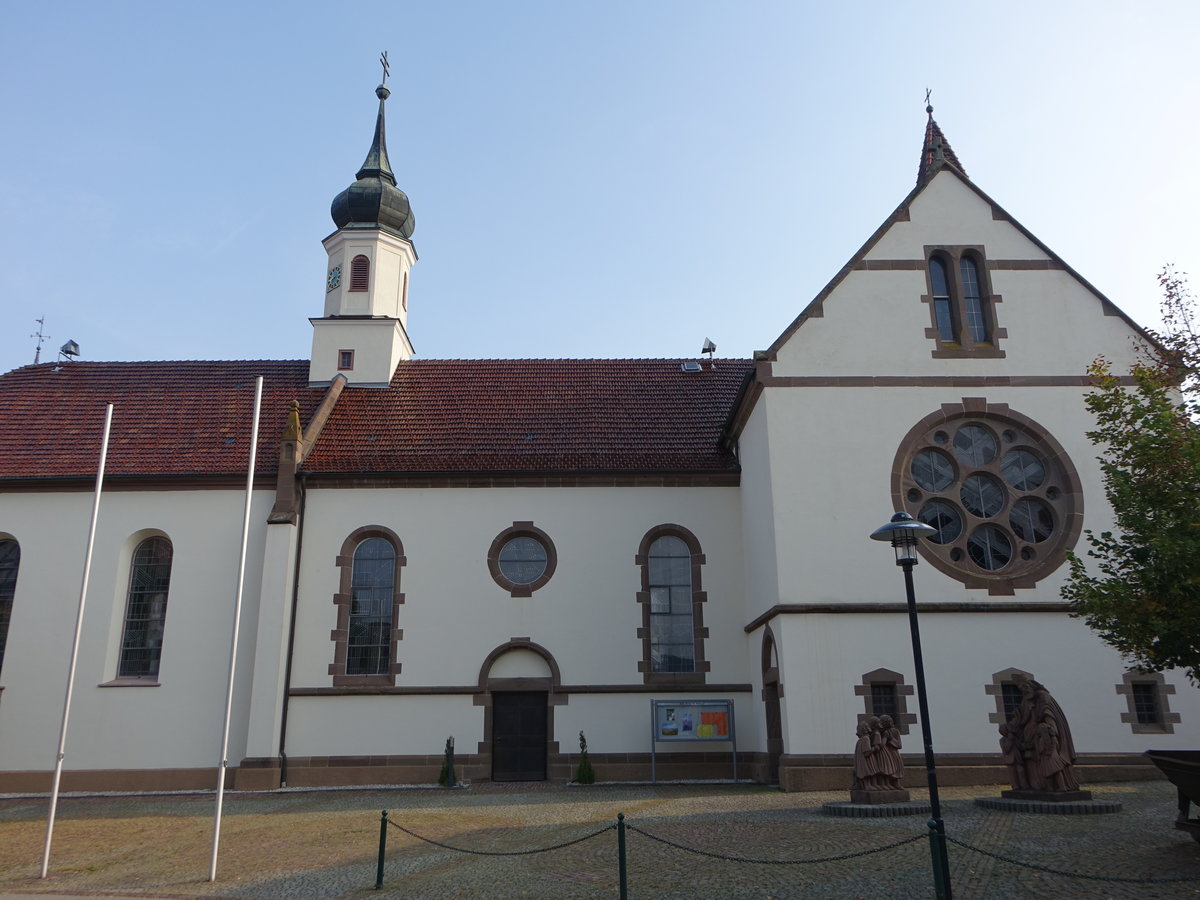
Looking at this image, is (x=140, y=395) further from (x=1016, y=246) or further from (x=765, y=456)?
(x=1016, y=246)

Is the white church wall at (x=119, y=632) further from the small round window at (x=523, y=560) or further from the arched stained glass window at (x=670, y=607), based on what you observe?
the arched stained glass window at (x=670, y=607)

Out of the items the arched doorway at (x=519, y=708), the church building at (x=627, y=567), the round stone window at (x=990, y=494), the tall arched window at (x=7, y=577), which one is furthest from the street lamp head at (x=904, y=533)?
the tall arched window at (x=7, y=577)

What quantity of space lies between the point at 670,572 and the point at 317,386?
38.4ft

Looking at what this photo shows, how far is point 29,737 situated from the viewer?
68.5ft

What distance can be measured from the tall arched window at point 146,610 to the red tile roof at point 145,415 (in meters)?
1.93

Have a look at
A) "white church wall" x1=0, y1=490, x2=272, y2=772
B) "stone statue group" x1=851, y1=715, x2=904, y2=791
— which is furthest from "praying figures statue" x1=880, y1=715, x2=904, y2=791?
"white church wall" x1=0, y1=490, x2=272, y2=772

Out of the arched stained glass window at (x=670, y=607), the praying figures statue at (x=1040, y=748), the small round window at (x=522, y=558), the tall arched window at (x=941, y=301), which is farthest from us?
the small round window at (x=522, y=558)

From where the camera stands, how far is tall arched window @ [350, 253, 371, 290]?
1104 inches

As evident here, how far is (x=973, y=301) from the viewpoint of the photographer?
20.2 meters

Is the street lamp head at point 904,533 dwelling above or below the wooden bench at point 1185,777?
above

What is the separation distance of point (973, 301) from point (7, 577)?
23.3m

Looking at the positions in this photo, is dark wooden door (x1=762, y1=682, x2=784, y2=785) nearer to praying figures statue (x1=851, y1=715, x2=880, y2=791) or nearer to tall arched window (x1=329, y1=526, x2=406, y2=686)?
praying figures statue (x1=851, y1=715, x2=880, y2=791)

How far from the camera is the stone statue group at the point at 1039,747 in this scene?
1324 cm

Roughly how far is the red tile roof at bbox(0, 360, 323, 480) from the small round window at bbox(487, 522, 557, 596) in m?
5.93
